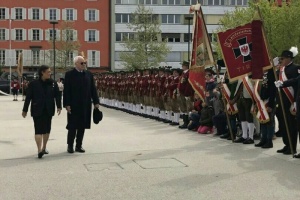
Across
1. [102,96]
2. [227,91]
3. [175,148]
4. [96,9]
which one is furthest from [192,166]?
[96,9]

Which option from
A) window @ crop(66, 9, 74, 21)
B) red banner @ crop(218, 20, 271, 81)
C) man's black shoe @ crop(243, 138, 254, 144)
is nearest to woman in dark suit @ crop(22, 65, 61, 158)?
red banner @ crop(218, 20, 271, 81)

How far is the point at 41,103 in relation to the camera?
9.99 metres

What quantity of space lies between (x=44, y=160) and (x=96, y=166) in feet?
4.07

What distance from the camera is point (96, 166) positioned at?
29.6 feet

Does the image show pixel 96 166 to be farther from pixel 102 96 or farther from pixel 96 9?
pixel 96 9

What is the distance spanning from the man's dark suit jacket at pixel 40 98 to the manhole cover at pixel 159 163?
202cm

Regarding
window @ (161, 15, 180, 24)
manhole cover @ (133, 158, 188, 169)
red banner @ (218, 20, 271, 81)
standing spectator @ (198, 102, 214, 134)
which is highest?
window @ (161, 15, 180, 24)

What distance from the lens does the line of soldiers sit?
50.6 ft

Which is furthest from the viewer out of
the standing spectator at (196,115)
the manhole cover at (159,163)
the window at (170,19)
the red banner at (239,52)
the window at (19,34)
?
the window at (170,19)

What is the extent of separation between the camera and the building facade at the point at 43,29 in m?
75.4

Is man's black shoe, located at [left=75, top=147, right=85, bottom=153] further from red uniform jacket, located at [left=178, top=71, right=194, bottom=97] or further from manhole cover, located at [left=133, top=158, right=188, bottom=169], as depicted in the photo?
red uniform jacket, located at [left=178, top=71, right=194, bottom=97]

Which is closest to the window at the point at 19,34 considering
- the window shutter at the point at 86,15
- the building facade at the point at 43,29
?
the building facade at the point at 43,29

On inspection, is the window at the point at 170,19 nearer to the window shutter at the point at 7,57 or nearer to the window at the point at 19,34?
the window at the point at 19,34

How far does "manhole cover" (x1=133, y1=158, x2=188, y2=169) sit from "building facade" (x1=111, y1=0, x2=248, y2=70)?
69.1 meters
